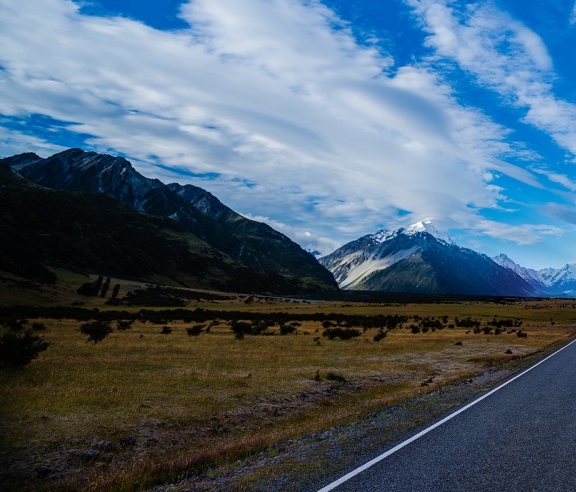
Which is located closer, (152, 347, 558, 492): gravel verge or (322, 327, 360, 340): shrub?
(152, 347, 558, 492): gravel verge

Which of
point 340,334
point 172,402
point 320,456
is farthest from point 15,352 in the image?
point 340,334

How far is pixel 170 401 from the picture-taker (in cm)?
1700

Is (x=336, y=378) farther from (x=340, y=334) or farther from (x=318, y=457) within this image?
(x=340, y=334)

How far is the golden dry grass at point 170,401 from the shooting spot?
1105 centimetres

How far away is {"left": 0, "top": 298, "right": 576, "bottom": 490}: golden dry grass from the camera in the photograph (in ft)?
36.3

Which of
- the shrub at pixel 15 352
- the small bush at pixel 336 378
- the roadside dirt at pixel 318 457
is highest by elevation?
the roadside dirt at pixel 318 457

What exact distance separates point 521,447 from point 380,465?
11.5ft

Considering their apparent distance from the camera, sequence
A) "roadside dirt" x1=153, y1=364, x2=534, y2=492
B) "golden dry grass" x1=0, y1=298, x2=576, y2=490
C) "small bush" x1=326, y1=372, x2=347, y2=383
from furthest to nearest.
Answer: "small bush" x1=326, y1=372, x2=347, y2=383 → "golden dry grass" x1=0, y1=298, x2=576, y2=490 → "roadside dirt" x1=153, y1=364, x2=534, y2=492

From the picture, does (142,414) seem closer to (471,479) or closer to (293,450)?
(293,450)

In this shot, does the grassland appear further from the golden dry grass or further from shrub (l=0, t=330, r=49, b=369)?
shrub (l=0, t=330, r=49, b=369)

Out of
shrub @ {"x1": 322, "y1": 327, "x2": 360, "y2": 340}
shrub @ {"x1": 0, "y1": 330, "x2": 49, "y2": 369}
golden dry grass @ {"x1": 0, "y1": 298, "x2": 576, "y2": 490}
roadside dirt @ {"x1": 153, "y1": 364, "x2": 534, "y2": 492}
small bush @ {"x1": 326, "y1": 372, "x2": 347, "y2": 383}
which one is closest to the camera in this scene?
roadside dirt @ {"x1": 153, "y1": 364, "x2": 534, "y2": 492}

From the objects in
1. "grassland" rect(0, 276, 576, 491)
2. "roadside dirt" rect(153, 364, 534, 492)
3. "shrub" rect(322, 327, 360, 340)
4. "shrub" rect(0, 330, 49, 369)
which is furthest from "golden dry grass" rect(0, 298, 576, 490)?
"shrub" rect(322, 327, 360, 340)

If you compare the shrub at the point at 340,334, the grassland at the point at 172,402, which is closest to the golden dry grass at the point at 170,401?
the grassland at the point at 172,402

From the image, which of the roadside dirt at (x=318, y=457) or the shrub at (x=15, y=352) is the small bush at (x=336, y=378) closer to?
the roadside dirt at (x=318, y=457)
